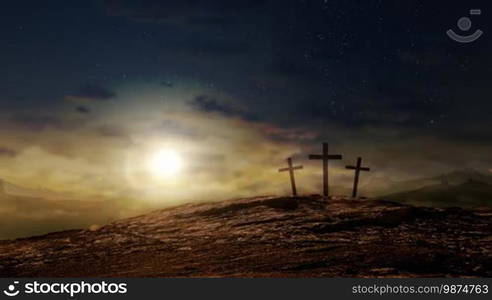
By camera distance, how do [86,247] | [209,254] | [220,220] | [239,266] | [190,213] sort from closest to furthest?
[239,266], [209,254], [86,247], [220,220], [190,213]

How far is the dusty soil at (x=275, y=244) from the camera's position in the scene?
1797 cm

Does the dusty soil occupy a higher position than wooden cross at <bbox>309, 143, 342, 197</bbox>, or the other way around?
wooden cross at <bbox>309, 143, 342, 197</bbox>

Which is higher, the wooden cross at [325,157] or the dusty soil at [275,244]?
the wooden cross at [325,157]

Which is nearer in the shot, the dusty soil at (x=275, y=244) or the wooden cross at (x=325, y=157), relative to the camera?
the dusty soil at (x=275, y=244)

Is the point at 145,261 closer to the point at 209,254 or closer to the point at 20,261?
the point at 209,254

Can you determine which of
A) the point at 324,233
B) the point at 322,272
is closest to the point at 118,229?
the point at 324,233

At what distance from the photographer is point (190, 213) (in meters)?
32.0

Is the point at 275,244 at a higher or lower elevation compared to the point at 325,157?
lower

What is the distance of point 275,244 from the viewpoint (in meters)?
22.1

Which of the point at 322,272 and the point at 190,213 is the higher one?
the point at 190,213

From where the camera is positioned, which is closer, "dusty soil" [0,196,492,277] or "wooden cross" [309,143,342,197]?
"dusty soil" [0,196,492,277]

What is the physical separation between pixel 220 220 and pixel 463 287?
17500mm

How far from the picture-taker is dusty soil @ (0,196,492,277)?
18.0m

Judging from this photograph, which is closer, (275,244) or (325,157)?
(275,244)
